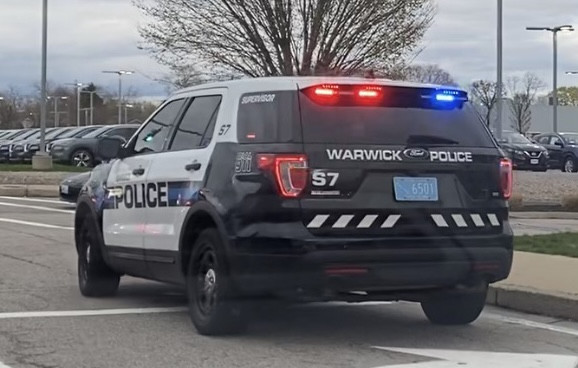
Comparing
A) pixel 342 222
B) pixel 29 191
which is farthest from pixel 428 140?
pixel 29 191

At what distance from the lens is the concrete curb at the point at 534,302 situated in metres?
9.11

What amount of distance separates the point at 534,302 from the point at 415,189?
253cm

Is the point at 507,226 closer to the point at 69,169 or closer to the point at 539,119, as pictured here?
the point at 69,169

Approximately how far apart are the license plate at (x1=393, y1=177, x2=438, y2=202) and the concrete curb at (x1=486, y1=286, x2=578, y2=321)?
7.54 feet

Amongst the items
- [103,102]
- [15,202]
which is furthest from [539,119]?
[15,202]

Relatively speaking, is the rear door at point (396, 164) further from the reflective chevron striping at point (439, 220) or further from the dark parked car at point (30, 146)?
the dark parked car at point (30, 146)

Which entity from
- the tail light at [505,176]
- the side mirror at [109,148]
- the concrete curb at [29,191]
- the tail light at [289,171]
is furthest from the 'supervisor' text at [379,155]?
the concrete curb at [29,191]

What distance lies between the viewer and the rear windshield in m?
7.36

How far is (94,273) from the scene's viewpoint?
9898mm

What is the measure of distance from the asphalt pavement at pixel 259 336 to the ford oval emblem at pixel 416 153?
4.54ft

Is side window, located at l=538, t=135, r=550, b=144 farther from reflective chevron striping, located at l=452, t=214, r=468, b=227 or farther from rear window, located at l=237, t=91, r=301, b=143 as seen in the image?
rear window, located at l=237, t=91, r=301, b=143

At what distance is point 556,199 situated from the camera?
24.3 meters

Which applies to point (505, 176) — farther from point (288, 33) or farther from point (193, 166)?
point (288, 33)

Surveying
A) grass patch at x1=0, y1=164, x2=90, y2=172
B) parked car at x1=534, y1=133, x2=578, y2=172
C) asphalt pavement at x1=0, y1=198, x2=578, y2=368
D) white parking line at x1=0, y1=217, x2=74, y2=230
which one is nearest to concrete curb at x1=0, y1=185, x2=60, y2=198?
grass patch at x1=0, y1=164, x2=90, y2=172
